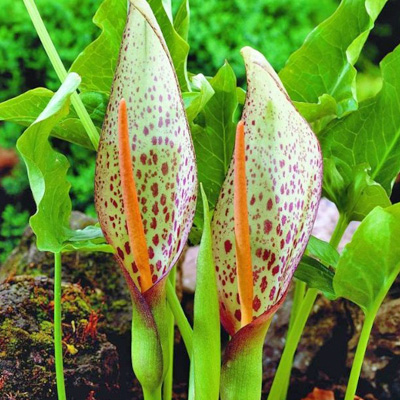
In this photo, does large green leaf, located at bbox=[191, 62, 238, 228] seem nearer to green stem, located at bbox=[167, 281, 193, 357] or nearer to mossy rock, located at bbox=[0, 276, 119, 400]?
green stem, located at bbox=[167, 281, 193, 357]

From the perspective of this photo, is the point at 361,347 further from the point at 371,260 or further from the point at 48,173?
the point at 48,173

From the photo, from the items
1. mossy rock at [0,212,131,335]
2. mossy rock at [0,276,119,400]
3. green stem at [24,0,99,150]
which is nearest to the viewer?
green stem at [24,0,99,150]

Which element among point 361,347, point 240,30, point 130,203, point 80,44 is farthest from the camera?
point 240,30

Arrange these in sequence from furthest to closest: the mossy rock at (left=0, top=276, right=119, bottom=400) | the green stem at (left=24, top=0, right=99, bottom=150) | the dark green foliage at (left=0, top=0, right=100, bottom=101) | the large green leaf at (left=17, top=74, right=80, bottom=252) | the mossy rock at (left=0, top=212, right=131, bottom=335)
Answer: the dark green foliage at (left=0, top=0, right=100, bottom=101), the mossy rock at (left=0, top=212, right=131, bottom=335), the mossy rock at (left=0, top=276, right=119, bottom=400), the green stem at (left=24, top=0, right=99, bottom=150), the large green leaf at (left=17, top=74, right=80, bottom=252)

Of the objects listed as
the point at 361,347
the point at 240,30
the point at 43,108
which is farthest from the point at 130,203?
the point at 240,30

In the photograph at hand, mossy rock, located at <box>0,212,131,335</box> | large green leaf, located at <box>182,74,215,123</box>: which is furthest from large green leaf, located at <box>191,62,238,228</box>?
mossy rock, located at <box>0,212,131,335</box>

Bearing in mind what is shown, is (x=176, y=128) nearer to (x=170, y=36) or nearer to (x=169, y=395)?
(x=170, y=36)
